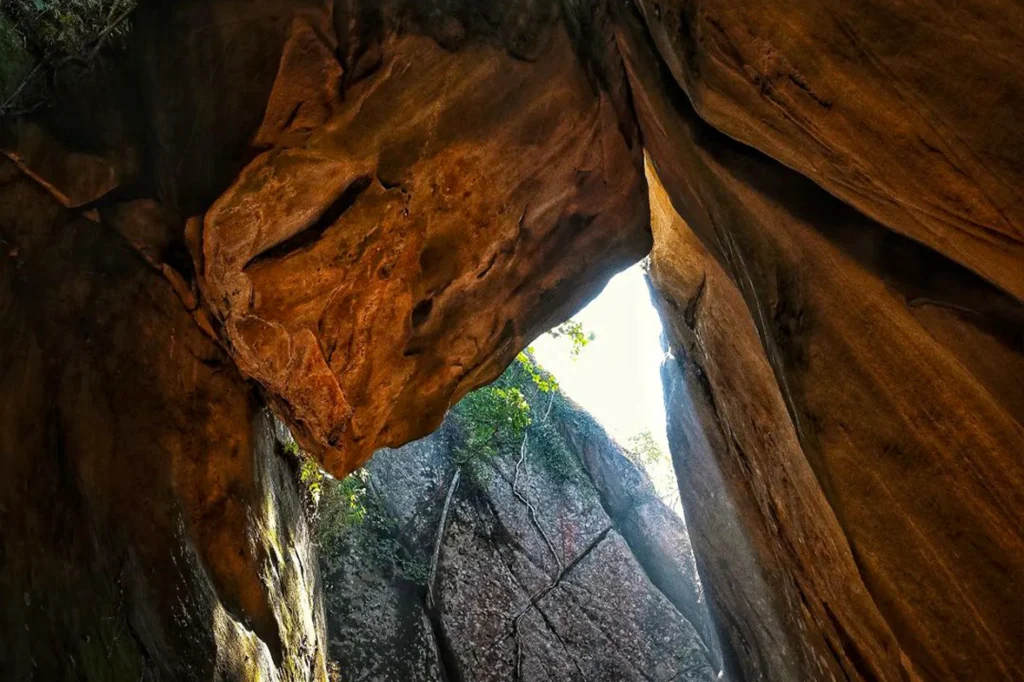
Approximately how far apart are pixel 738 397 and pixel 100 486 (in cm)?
570

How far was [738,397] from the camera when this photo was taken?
729cm

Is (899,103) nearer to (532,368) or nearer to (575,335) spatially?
(575,335)

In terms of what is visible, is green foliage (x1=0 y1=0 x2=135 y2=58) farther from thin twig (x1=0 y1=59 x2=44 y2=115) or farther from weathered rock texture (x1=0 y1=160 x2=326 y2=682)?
weathered rock texture (x1=0 y1=160 x2=326 y2=682)

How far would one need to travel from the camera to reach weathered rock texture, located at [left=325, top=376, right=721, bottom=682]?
1245 cm

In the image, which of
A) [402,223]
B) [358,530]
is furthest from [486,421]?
[402,223]

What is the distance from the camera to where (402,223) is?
6.64 metres

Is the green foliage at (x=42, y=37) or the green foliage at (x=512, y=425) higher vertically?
the green foliage at (x=512, y=425)

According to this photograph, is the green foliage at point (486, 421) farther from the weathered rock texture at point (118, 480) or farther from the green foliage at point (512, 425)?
the weathered rock texture at point (118, 480)

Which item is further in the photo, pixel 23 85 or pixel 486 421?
pixel 486 421

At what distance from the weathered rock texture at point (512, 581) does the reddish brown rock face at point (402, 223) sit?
5.93 meters

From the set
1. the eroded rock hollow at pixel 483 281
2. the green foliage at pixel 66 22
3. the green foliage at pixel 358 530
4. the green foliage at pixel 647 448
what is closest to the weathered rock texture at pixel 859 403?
the eroded rock hollow at pixel 483 281

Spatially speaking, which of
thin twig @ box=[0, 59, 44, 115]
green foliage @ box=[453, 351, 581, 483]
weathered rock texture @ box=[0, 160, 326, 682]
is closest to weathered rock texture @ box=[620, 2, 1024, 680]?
weathered rock texture @ box=[0, 160, 326, 682]

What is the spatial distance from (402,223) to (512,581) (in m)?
9.48

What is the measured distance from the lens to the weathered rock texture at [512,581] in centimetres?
1245
